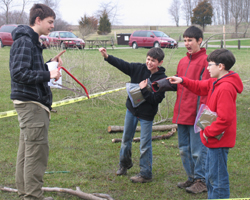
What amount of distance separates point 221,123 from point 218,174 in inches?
18.7

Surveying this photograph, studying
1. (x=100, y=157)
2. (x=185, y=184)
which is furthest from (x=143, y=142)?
(x=100, y=157)

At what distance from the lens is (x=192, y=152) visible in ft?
11.0

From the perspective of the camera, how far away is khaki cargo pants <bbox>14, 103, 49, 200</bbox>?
8.93ft

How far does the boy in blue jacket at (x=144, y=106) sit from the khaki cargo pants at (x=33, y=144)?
1.16 m

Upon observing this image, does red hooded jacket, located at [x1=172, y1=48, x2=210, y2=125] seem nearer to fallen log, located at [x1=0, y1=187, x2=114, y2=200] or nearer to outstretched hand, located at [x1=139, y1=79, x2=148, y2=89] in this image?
outstretched hand, located at [x1=139, y1=79, x2=148, y2=89]

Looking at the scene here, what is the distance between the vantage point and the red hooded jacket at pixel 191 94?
128 inches

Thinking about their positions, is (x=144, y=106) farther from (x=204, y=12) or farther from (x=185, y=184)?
(x=204, y=12)

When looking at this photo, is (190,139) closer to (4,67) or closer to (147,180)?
(147,180)

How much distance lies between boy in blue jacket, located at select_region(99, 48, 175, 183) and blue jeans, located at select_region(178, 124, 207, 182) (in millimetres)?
407

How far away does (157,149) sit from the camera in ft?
15.9

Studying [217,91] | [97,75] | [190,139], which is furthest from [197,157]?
[97,75]

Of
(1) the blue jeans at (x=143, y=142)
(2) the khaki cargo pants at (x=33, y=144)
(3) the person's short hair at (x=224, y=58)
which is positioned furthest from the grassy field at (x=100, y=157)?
(3) the person's short hair at (x=224, y=58)

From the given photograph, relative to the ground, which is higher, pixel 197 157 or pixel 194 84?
pixel 194 84

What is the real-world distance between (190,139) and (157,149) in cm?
154
